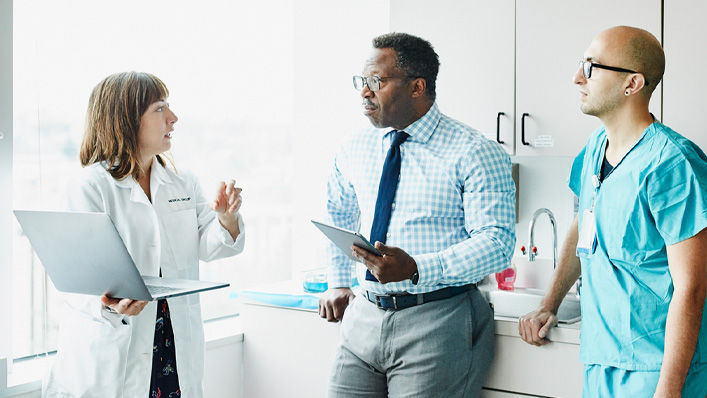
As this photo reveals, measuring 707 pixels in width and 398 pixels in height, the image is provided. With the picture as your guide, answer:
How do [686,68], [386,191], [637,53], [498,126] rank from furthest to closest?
[498,126] → [686,68] → [386,191] → [637,53]

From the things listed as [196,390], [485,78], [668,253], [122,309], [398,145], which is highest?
[485,78]

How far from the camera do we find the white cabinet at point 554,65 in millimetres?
2619

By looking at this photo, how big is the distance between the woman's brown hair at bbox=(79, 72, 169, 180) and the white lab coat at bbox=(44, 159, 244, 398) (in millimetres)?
40

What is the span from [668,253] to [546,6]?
125 cm

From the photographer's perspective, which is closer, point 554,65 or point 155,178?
A: point 155,178

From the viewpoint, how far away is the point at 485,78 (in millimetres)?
2830

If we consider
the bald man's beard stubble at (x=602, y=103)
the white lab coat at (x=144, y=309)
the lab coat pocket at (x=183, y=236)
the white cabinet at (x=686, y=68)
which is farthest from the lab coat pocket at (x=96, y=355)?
the white cabinet at (x=686, y=68)

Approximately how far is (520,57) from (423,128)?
745 mm

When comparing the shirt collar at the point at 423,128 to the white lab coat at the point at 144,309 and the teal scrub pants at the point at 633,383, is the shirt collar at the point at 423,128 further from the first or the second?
the teal scrub pants at the point at 633,383

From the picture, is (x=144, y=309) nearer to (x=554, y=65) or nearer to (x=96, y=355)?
(x=96, y=355)

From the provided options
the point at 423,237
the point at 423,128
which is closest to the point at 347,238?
the point at 423,237

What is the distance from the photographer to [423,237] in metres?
2.13

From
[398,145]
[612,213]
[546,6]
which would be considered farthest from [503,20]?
[612,213]

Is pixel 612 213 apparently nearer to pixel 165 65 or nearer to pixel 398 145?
pixel 398 145
